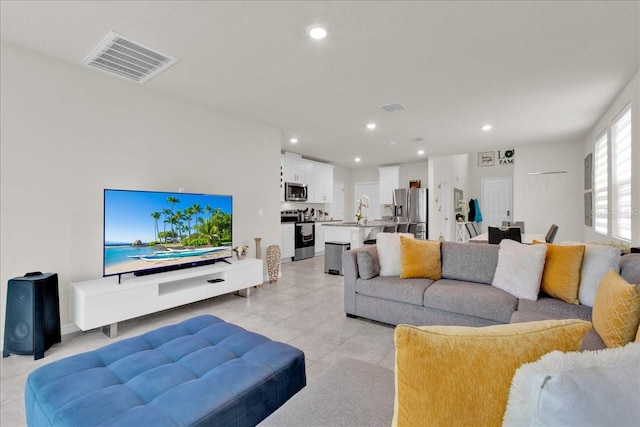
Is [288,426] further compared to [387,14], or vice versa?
[387,14]

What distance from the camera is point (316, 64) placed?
278cm

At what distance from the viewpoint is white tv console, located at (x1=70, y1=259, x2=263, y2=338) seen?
8.52ft

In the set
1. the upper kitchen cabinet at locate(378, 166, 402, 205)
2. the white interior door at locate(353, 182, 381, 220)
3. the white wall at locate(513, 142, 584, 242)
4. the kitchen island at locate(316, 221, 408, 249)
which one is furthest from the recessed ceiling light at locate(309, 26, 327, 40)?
the white interior door at locate(353, 182, 381, 220)

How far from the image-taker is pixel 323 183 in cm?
788

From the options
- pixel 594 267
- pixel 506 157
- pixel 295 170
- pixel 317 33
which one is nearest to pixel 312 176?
pixel 295 170

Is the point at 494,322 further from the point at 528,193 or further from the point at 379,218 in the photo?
the point at 379,218

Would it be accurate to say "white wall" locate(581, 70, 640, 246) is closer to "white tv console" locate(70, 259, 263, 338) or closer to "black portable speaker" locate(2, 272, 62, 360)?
"white tv console" locate(70, 259, 263, 338)

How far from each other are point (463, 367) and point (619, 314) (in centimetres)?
139

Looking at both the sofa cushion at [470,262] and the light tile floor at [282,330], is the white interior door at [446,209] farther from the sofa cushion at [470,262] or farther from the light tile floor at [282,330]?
the sofa cushion at [470,262]

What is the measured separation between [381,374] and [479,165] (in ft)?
33.8

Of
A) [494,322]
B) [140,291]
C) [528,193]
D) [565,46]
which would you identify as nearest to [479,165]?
[528,193]

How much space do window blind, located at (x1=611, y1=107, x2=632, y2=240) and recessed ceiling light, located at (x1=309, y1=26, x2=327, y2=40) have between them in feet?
11.0

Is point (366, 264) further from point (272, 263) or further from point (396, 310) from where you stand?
point (272, 263)

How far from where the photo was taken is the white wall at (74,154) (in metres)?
2.53
